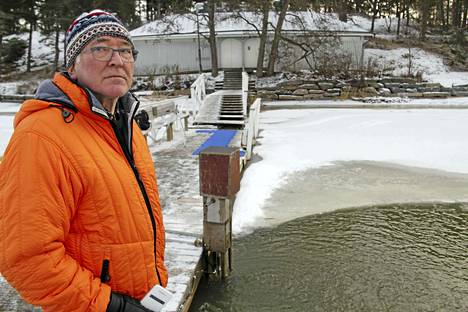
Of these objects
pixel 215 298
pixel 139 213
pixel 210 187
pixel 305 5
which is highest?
pixel 305 5

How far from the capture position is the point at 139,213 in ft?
5.08

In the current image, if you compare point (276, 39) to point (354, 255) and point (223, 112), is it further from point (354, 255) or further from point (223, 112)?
Answer: point (354, 255)

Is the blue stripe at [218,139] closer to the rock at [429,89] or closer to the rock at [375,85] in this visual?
the rock at [375,85]

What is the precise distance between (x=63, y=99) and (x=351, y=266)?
3.58m

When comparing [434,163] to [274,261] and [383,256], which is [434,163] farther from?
[274,261]

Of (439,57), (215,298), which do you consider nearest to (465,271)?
(215,298)

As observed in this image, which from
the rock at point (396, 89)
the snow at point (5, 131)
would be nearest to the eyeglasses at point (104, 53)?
the snow at point (5, 131)

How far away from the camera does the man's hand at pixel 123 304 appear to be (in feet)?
4.78

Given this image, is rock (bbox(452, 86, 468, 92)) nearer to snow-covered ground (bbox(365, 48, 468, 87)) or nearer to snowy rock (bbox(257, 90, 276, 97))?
snow-covered ground (bbox(365, 48, 468, 87))

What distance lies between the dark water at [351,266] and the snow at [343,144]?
2.48 ft

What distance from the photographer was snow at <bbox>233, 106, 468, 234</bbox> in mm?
6980

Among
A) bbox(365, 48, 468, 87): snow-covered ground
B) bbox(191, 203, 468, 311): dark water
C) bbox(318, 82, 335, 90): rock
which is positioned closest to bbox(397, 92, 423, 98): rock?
bbox(318, 82, 335, 90): rock

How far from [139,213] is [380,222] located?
4.50 m

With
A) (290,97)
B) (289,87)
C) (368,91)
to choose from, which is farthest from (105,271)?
(368,91)
